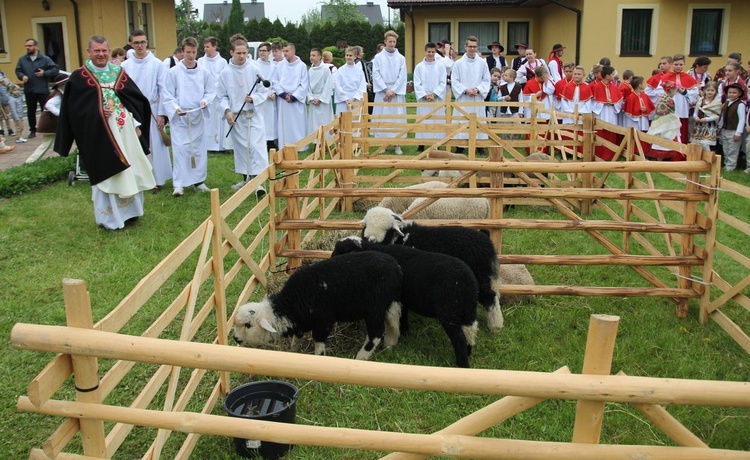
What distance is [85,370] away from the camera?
8.94ft

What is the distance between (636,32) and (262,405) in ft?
76.2

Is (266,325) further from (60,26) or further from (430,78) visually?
(60,26)

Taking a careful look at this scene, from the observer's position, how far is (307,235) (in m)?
7.84

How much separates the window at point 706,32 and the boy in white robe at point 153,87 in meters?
19.6

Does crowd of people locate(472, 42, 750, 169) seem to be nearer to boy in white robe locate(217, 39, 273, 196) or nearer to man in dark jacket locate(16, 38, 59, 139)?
boy in white robe locate(217, 39, 273, 196)

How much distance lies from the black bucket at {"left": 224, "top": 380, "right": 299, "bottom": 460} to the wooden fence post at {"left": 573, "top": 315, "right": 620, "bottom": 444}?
193cm

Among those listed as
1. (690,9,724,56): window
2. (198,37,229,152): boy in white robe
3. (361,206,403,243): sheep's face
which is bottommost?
(361,206,403,243): sheep's face

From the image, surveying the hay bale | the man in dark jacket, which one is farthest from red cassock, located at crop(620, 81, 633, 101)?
the man in dark jacket

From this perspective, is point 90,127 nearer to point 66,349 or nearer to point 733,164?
point 66,349

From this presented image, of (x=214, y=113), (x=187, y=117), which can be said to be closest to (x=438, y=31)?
(x=214, y=113)

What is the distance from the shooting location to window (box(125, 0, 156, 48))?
24.5 meters

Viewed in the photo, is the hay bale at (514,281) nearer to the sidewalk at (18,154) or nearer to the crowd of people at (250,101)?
the crowd of people at (250,101)

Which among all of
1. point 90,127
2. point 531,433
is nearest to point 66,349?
point 531,433

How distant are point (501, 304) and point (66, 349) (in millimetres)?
4315
